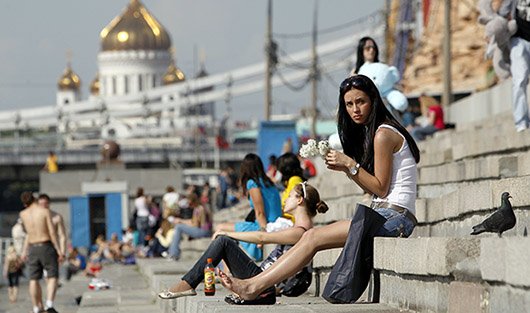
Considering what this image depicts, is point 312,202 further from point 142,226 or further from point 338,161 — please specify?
point 142,226

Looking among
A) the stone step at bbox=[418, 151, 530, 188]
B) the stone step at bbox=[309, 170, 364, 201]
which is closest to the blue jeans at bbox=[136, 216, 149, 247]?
the stone step at bbox=[309, 170, 364, 201]

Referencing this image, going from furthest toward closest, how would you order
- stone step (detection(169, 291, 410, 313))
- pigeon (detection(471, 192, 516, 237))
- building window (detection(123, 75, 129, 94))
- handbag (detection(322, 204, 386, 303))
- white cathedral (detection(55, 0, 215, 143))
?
building window (detection(123, 75, 129, 94)) → white cathedral (detection(55, 0, 215, 143)) → handbag (detection(322, 204, 386, 303)) → stone step (detection(169, 291, 410, 313)) → pigeon (detection(471, 192, 516, 237))

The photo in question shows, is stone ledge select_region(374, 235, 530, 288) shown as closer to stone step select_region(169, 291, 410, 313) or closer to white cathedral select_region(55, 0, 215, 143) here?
stone step select_region(169, 291, 410, 313)

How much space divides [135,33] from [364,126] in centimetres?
17856

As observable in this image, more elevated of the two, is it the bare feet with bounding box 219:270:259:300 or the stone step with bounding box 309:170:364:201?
the stone step with bounding box 309:170:364:201

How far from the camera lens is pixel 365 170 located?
346 inches

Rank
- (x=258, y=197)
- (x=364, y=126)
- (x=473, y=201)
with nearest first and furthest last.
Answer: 1. (x=364, y=126)
2. (x=473, y=201)
3. (x=258, y=197)

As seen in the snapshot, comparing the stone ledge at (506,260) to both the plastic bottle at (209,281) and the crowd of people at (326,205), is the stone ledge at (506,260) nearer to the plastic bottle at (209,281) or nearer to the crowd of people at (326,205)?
the crowd of people at (326,205)

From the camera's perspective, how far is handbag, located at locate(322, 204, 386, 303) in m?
8.34

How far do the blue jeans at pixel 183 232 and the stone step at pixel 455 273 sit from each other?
1299cm

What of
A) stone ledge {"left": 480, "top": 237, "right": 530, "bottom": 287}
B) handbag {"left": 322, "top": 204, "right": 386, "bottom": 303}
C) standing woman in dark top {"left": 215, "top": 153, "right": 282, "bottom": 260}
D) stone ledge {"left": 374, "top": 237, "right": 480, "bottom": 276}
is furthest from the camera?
standing woman in dark top {"left": 215, "top": 153, "right": 282, "bottom": 260}

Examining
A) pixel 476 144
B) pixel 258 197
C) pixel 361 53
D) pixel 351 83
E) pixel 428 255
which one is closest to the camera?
pixel 428 255

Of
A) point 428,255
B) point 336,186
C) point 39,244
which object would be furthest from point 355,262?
point 336,186

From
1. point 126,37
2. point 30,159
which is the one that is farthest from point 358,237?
point 126,37
